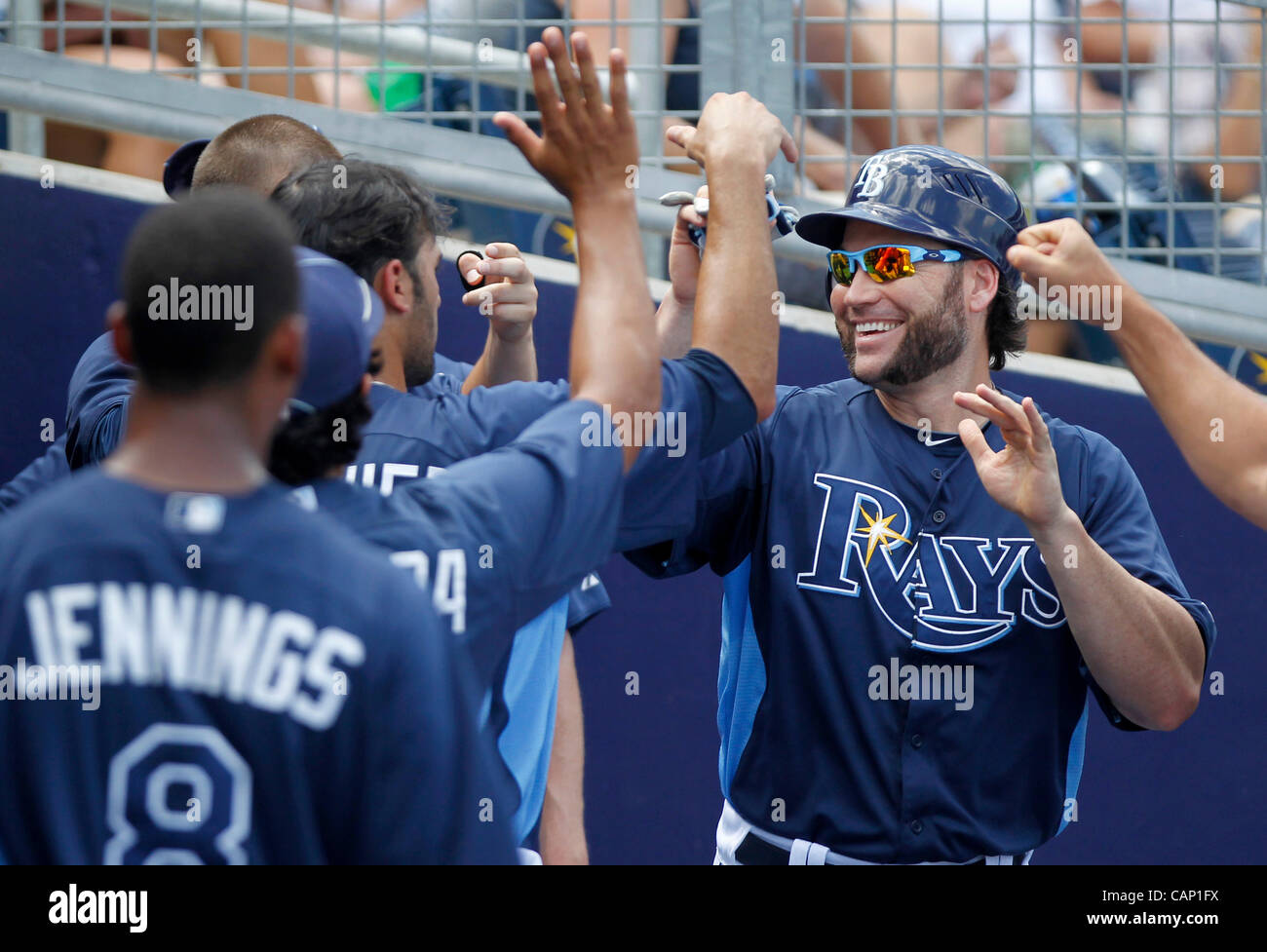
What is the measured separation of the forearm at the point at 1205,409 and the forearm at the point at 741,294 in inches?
24.7

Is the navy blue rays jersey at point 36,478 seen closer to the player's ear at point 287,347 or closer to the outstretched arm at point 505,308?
the outstretched arm at point 505,308

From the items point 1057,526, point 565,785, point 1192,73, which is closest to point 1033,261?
point 1057,526

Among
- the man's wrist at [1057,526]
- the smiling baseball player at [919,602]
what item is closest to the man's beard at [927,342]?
the smiling baseball player at [919,602]

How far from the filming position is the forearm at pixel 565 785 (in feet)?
10.1

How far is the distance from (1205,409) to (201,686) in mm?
1535

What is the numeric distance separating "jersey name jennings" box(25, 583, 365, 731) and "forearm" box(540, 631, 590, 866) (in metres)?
1.79

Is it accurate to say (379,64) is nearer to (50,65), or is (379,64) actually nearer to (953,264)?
(50,65)

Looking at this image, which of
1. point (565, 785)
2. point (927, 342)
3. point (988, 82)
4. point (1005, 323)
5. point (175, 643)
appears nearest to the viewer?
point (175, 643)

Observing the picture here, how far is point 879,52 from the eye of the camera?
3.83m

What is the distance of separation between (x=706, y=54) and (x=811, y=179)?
1.90 feet

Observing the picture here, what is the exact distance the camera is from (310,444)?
155 centimetres

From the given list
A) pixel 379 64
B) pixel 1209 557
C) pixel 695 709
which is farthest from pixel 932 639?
pixel 379 64

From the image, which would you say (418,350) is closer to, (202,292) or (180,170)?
(202,292)

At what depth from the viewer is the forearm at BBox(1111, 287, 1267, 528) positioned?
6.83 feet
